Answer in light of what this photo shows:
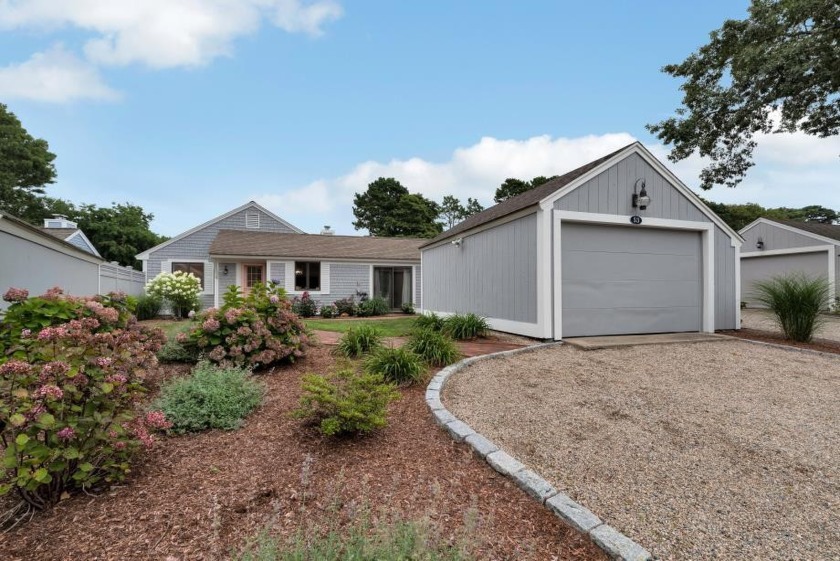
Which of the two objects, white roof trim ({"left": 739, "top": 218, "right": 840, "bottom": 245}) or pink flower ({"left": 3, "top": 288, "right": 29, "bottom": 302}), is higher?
white roof trim ({"left": 739, "top": 218, "right": 840, "bottom": 245})

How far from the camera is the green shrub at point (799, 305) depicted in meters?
6.68

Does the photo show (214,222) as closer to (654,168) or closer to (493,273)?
(493,273)

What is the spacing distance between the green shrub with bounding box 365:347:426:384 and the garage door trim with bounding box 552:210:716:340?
11.4 ft

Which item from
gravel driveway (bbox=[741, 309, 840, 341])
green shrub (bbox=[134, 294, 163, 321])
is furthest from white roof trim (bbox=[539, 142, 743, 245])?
green shrub (bbox=[134, 294, 163, 321])

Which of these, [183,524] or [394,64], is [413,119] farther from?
[183,524]

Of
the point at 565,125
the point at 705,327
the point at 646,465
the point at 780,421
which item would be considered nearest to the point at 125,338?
the point at 646,465

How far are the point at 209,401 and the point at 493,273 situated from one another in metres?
6.27

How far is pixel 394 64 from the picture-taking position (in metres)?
9.16

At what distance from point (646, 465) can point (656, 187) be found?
22.3 feet

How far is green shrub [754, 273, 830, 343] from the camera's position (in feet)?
21.9

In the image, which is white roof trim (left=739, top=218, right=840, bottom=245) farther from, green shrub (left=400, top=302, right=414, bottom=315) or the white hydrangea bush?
the white hydrangea bush

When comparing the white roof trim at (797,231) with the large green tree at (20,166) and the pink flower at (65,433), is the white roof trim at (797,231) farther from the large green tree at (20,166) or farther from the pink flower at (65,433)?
the large green tree at (20,166)

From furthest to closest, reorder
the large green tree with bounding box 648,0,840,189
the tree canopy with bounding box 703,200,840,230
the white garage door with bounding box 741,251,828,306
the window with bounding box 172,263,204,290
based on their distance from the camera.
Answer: the tree canopy with bounding box 703,200,840,230 < the window with bounding box 172,263,204,290 < the white garage door with bounding box 741,251,828,306 < the large green tree with bounding box 648,0,840,189

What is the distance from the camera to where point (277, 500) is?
6.53 feet
